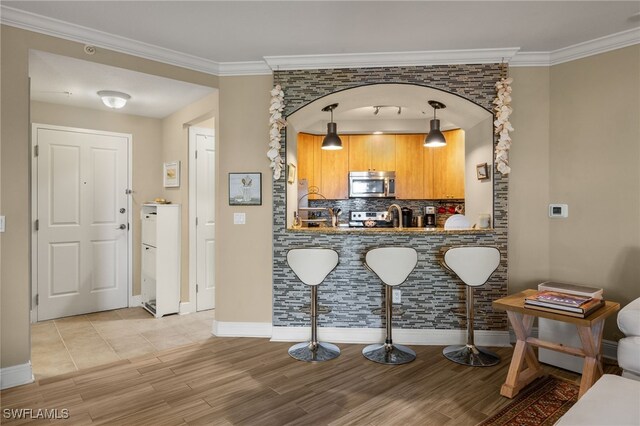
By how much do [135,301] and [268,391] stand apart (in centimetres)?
290

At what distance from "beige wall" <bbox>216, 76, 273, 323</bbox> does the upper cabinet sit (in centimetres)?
255

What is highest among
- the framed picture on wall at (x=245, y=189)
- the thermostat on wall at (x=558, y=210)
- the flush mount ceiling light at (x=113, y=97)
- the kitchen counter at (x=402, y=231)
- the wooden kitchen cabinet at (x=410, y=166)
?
the flush mount ceiling light at (x=113, y=97)

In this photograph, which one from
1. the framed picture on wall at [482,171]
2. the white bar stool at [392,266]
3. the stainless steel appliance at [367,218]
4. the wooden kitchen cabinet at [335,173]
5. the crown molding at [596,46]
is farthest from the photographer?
the stainless steel appliance at [367,218]

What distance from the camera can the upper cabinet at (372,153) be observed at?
5707 mm

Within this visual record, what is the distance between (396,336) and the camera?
129 inches

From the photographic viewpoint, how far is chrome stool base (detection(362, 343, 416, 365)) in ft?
9.39

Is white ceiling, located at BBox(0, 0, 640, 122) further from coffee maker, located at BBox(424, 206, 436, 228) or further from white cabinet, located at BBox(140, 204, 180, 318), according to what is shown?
coffee maker, located at BBox(424, 206, 436, 228)

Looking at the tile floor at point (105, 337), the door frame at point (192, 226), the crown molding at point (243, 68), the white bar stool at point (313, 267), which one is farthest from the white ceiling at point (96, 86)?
the tile floor at point (105, 337)

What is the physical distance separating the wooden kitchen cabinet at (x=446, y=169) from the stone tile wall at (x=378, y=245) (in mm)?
2154

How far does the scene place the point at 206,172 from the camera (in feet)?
14.2

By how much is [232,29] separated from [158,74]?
902 mm

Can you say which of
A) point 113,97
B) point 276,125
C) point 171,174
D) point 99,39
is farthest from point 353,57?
point 171,174

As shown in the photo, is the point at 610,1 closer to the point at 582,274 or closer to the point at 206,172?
the point at 582,274

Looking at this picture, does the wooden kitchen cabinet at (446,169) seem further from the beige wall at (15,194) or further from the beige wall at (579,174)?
the beige wall at (15,194)
